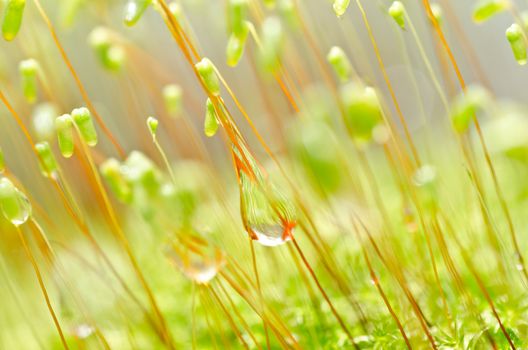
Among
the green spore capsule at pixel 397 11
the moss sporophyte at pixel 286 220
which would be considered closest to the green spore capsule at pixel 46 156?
the moss sporophyte at pixel 286 220

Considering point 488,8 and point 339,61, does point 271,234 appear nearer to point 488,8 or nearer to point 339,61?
point 339,61

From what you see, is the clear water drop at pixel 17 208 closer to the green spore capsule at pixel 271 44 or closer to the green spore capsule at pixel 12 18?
the green spore capsule at pixel 12 18

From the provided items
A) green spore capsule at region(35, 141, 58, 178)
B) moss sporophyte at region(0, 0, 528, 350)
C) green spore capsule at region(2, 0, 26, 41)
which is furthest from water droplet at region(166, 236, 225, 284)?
green spore capsule at region(2, 0, 26, 41)

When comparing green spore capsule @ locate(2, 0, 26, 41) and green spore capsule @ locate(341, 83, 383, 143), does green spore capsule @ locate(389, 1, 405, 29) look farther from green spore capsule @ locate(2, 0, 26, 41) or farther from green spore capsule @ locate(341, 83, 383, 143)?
green spore capsule @ locate(2, 0, 26, 41)

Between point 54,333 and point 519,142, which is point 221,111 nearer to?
point 519,142

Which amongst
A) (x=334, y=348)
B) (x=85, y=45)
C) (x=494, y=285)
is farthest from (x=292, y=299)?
(x=85, y=45)

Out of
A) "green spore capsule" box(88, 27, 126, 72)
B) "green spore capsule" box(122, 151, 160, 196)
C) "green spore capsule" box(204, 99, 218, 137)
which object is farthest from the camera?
"green spore capsule" box(88, 27, 126, 72)

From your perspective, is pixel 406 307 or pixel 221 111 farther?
pixel 406 307
